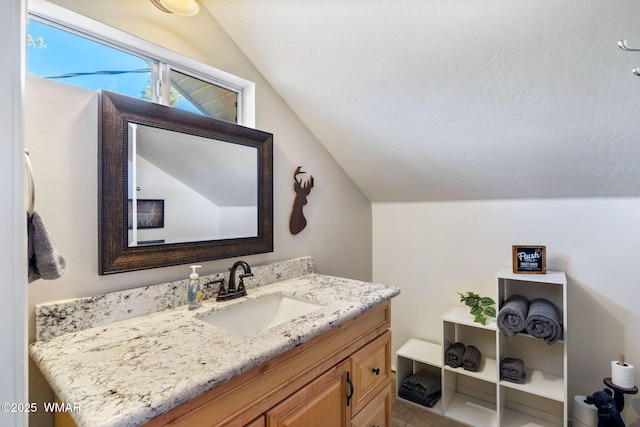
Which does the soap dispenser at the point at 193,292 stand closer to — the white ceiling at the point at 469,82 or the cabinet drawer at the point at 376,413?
the cabinet drawer at the point at 376,413

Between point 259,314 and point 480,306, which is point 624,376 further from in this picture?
point 259,314

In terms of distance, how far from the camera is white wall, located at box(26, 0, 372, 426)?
0.96m

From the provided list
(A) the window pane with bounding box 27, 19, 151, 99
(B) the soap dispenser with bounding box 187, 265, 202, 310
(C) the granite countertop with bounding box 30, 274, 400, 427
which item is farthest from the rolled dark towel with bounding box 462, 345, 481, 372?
(A) the window pane with bounding box 27, 19, 151, 99

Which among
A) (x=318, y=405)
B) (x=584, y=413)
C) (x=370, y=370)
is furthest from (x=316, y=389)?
(x=584, y=413)

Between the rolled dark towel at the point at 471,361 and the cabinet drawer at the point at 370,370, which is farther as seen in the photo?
the rolled dark towel at the point at 471,361

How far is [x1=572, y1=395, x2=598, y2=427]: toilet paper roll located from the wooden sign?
722 mm

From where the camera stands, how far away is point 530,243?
195 centimetres

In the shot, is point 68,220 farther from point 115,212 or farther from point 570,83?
point 570,83

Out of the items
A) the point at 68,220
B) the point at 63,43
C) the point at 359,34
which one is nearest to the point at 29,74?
the point at 63,43

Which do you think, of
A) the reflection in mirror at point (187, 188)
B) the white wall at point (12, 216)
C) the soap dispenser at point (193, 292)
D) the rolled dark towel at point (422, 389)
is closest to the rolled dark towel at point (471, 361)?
the rolled dark towel at point (422, 389)

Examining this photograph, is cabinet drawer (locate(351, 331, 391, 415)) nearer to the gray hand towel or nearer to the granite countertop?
the granite countertop

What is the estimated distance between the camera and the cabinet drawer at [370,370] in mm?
1228

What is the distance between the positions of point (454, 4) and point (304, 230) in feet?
4.32

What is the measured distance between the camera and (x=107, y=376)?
27.9 inches
